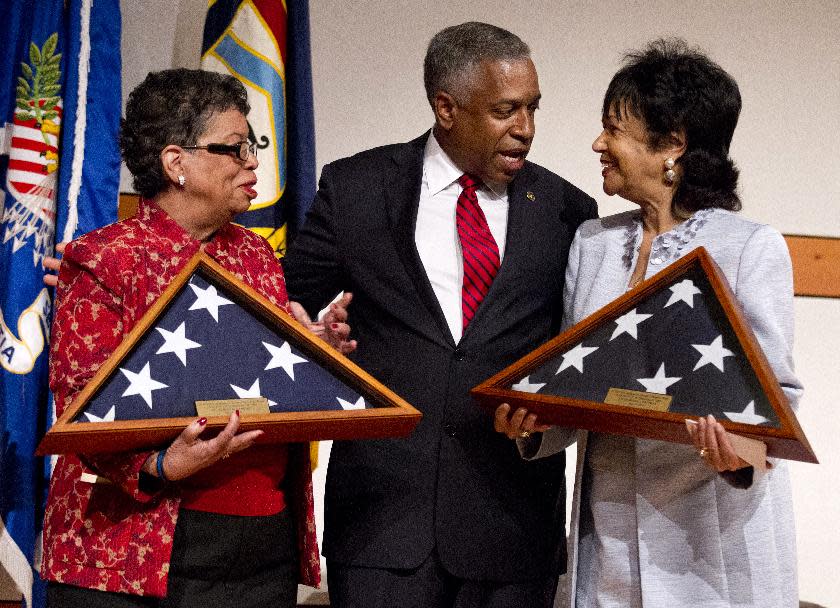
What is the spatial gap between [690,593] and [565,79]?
2.32 meters

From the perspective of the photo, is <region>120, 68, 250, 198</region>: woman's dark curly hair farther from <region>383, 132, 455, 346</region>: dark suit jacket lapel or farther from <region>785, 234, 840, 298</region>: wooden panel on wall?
<region>785, 234, 840, 298</region>: wooden panel on wall

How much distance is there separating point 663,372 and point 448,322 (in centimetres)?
57

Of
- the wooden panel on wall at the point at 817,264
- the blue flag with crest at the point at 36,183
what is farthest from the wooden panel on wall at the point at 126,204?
the wooden panel on wall at the point at 817,264

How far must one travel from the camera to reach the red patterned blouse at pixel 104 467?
63.2 inches

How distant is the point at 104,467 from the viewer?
5.24 ft

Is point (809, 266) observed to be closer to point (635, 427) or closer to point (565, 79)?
point (565, 79)

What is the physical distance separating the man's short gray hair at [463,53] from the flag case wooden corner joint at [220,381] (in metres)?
0.89

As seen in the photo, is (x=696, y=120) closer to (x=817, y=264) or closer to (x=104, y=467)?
(x=104, y=467)

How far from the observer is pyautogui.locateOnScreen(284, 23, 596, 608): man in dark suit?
6.52 ft

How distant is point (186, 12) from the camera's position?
131 inches

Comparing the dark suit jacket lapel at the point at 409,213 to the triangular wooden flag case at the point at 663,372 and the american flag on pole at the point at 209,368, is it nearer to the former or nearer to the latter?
→ the triangular wooden flag case at the point at 663,372

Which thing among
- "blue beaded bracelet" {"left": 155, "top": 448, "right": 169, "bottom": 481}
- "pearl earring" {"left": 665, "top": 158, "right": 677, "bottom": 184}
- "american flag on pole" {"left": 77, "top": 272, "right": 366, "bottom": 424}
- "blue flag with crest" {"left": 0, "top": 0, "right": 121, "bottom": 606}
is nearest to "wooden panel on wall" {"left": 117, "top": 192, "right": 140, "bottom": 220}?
"blue flag with crest" {"left": 0, "top": 0, "right": 121, "bottom": 606}

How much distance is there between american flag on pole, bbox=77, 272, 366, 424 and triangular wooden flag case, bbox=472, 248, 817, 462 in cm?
34

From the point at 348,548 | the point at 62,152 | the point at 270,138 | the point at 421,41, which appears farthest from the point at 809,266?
the point at 62,152
